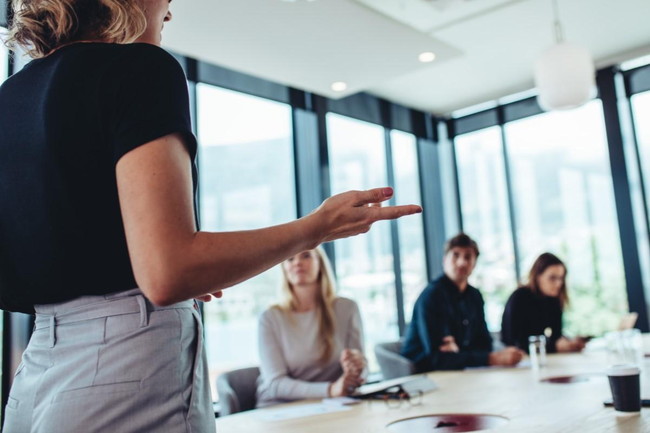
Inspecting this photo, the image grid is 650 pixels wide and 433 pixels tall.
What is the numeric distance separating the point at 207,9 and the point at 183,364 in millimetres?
2781

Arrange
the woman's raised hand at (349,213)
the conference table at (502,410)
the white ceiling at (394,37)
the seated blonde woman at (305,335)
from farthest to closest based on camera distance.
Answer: the white ceiling at (394,37) → the seated blonde woman at (305,335) → the conference table at (502,410) → the woman's raised hand at (349,213)

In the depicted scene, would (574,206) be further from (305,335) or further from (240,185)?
(305,335)

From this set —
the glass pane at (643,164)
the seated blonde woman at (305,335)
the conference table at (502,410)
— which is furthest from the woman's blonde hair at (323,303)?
the glass pane at (643,164)

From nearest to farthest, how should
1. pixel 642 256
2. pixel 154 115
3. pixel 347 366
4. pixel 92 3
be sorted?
pixel 154 115, pixel 92 3, pixel 347 366, pixel 642 256

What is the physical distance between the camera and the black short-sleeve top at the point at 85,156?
2.51 ft

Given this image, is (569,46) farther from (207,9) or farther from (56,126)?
(56,126)

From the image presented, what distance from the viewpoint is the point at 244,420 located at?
73.3 inches

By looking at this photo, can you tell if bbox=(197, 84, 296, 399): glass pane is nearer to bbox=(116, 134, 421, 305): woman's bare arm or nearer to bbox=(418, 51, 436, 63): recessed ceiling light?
bbox=(418, 51, 436, 63): recessed ceiling light

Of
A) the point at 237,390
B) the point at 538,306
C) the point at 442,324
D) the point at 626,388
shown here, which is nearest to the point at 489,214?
the point at 538,306

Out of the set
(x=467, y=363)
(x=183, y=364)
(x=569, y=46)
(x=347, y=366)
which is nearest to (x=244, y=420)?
(x=347, y=366)

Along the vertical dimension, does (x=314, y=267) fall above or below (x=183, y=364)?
above

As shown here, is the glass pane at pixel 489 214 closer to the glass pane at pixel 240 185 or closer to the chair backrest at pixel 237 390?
the glass pane at pixel 240 185

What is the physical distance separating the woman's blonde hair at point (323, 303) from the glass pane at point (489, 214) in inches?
142

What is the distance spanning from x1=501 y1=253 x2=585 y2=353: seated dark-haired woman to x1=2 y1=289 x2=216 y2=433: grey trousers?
11.4ft
